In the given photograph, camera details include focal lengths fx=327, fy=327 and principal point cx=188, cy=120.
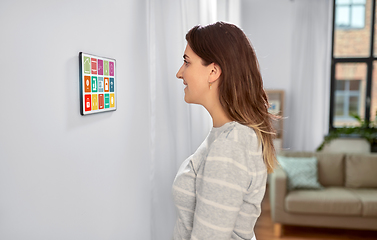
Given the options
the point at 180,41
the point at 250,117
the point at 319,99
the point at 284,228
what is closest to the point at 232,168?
the point at 250,117

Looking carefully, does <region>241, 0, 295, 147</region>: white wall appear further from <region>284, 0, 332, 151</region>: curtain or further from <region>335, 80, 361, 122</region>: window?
<region>335, 80, 361, 122</region>: window

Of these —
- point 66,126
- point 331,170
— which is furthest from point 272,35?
point 66,126

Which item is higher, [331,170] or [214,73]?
[214,73]

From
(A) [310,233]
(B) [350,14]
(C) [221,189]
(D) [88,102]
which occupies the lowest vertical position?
(A) [310,233]

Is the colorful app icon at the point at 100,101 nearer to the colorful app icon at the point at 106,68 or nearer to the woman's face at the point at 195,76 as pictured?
the colorful app icon at the point at 106,68

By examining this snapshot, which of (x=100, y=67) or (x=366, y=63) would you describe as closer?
(x=100, y=67)

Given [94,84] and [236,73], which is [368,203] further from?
[94,84]

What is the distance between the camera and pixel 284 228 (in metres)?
3.33

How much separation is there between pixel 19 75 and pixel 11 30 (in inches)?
4.8

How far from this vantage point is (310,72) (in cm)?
435

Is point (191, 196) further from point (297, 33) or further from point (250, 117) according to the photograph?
point (297, 33)

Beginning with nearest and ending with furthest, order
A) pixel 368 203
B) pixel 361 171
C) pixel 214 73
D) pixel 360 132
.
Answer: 1. pixel 214 73
2. pixel 368 203
3. pixel 361 171
4. pixel 360 132

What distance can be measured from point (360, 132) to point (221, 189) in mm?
4030

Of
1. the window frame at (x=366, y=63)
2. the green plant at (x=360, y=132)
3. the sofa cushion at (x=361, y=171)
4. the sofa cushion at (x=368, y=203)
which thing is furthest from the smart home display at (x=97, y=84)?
the window frame at (x=366, y=63)
